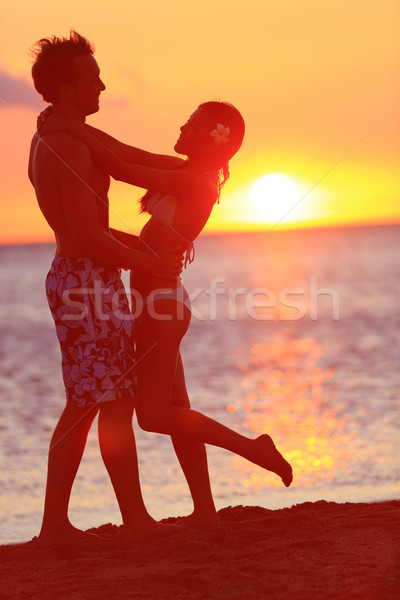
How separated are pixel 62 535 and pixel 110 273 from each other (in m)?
1.17

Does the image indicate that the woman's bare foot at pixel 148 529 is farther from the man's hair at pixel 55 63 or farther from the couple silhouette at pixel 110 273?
the man's hair at pixel 55 63

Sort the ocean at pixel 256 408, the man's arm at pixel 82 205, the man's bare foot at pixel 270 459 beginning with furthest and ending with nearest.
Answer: the ocean at pixel 256 408 < the man's bare foot at pixel 270 459 < the man's arm at pixel 82 205

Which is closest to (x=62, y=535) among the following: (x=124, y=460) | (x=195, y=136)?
(x=124, y=460)

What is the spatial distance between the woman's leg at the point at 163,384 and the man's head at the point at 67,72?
3.16 feet

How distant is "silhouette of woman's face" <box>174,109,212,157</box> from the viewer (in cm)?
408

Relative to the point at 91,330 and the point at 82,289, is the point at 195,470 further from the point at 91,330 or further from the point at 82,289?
the point at 82,289

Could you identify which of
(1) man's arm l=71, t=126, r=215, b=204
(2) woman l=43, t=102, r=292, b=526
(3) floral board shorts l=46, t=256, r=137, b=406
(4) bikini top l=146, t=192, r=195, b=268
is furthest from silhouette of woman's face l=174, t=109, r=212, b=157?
(3) floral board shorts l=46, t=256, r=137, b=406

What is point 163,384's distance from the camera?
4012 mm

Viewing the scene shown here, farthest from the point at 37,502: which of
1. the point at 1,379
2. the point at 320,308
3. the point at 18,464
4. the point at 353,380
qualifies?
the point at 320,308

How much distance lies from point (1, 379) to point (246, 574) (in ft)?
30.9

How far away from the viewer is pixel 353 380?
1077cm

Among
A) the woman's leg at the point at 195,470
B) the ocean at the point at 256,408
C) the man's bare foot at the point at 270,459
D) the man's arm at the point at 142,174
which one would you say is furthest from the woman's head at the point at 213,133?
the ocean at the point at 256,408

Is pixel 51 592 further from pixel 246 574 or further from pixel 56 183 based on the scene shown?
pixel 56 183

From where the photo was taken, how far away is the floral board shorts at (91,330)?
155 inches
